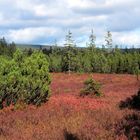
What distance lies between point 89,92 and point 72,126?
44.5 feet

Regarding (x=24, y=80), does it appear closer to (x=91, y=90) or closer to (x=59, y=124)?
(x=59, y=124)

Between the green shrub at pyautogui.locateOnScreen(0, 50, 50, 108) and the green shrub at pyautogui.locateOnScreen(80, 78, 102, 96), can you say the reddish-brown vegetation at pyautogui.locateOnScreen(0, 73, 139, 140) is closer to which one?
the green shrub at pyautogui.locateOnScreen(0, 50, 50, 108)

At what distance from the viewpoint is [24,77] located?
2178 centimetres

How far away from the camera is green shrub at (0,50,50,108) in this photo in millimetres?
20766

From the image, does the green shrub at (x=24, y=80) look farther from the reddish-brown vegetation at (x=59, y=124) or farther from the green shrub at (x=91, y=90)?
the green shrub at (x=91, y=90)

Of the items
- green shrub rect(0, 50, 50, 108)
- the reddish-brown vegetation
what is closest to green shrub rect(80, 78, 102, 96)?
green shrub rect(0, 50, 50, 108)

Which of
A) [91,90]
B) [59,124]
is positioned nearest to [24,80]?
[59,124]

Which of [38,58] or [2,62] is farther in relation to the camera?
[38,58]

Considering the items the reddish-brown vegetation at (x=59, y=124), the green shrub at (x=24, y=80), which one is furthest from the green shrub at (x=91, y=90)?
the reddish-brown vegetation at (x=59, y=124)

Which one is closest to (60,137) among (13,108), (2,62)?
(13,108)

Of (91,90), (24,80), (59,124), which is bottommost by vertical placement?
(91,90)

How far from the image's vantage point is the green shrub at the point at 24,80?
2077cm

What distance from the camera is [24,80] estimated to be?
846 inches

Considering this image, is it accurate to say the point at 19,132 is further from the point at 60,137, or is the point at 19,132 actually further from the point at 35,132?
the point at 60,137
